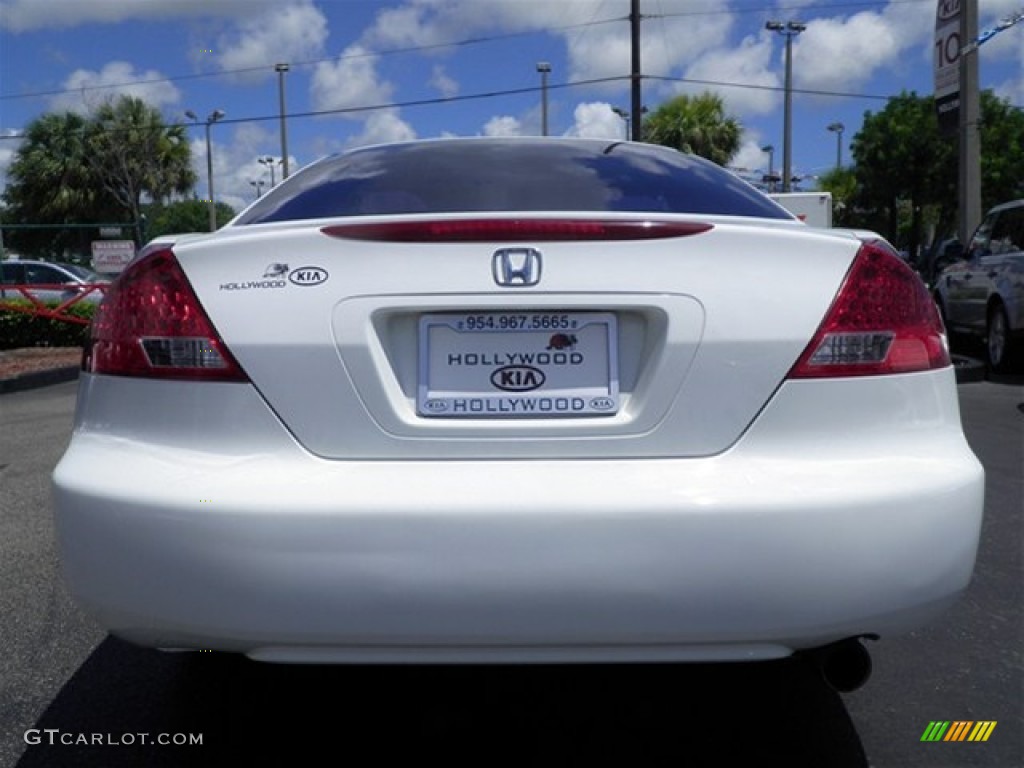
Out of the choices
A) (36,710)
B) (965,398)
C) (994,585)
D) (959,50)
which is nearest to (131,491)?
(36,710)

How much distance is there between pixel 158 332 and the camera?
7.02 ft

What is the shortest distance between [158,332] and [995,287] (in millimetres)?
9702

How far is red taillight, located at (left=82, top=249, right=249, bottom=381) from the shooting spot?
2.09 m

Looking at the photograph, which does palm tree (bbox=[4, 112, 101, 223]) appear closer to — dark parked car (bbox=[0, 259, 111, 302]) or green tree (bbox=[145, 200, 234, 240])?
green tree (bbox=[145, 200, 234, 240])

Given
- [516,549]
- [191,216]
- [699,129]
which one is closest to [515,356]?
[516,549]

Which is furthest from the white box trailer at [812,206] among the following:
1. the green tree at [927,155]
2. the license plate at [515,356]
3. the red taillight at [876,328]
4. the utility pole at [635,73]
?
the license plate at [515,356]

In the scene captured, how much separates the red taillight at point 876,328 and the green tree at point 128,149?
3865cm

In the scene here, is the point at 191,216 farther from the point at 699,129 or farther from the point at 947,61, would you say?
the point at 947,61

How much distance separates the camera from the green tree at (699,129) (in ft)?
117

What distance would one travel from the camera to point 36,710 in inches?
109

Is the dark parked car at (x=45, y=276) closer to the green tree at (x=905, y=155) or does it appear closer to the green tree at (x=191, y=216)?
the green tree at (x=905, y=155)

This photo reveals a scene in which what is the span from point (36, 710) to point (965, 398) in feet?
25.5

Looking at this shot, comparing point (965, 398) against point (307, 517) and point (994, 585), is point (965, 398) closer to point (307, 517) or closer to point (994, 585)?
point (994, 585)

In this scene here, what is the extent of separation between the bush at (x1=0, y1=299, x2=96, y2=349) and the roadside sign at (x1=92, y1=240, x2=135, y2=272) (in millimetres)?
4384
